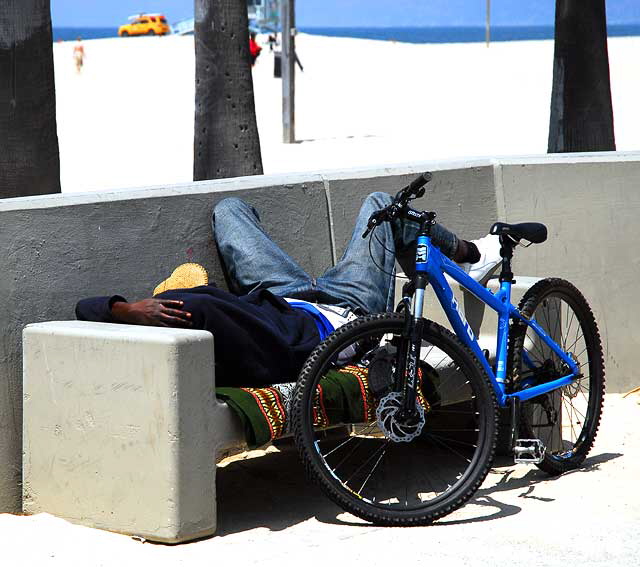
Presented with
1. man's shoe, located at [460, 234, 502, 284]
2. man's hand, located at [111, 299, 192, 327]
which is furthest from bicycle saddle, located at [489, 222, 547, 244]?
man's hand, located at [111, 299, 192, 327]

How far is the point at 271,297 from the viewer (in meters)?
4.84

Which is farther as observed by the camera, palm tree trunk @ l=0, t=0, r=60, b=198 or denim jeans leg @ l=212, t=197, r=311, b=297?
palm tree trunk @ l=0, t=0, r=60, b=198

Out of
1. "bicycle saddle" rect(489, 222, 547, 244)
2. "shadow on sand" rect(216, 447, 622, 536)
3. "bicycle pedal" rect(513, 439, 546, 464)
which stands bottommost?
"shadow on sand" rect(216, 447, 622, 536)

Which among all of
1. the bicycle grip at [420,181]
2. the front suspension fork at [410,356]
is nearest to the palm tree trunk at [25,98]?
the bicycle grip at [420,181]

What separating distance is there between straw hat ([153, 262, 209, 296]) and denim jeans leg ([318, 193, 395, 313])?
548 mm

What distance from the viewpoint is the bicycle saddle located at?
482 cm

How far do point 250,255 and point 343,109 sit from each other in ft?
74.5

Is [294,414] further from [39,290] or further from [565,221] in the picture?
[565,221]

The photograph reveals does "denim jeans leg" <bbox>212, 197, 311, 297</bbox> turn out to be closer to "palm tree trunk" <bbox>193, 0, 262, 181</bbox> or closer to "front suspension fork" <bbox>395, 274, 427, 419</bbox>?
"front suspension fork" <bbox>395, 274, 427, 419</bbox>

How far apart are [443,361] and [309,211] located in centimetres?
147

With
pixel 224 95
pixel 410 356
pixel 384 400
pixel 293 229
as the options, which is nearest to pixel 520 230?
pixel 410 356

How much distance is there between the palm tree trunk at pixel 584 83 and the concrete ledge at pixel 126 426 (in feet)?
21.9

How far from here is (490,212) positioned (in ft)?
21.6

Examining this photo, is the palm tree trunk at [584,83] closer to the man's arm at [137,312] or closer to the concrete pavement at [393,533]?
the concrete pavement at [393,533]
